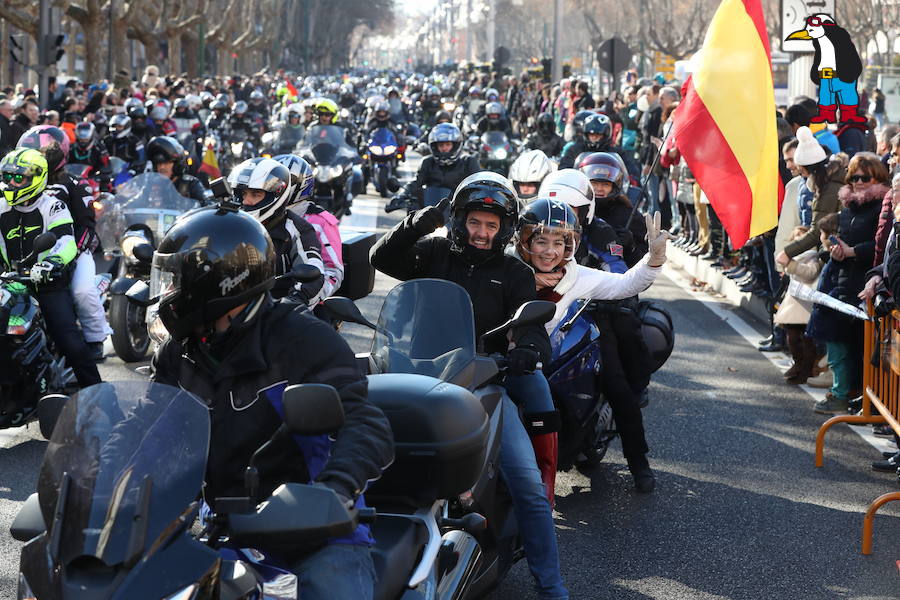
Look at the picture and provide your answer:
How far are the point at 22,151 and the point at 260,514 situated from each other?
19.0 feet

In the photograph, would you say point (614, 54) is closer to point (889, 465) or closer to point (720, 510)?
point (889, 465)

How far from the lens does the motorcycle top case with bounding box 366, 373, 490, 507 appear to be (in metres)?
4.09

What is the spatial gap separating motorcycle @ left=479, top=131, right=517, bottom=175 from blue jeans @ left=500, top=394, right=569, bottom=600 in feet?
55.5

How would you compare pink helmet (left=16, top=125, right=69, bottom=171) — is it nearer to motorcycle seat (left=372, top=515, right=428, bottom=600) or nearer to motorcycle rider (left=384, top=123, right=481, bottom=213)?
motorcycle rider (left=384, top=123, right=481, bottom=213)

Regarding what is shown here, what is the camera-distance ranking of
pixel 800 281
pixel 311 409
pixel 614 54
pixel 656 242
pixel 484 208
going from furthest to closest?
pixel 614 54 < pixel 800 281 < pixel 656 242 < pixel 484 208 < pixel 311 409

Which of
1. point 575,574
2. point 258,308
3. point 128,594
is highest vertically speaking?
point 258,308

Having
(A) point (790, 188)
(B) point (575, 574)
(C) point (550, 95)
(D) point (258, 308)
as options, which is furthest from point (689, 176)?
(C) point (550, 95)

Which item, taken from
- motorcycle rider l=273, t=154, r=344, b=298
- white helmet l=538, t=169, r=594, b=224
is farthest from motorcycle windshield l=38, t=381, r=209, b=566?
white helmet l=538, t=169, r=594, b=224

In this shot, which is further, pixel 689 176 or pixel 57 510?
pixel 689 176

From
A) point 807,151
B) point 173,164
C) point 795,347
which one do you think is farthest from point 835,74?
point 173,164

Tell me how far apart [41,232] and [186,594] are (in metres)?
5.97

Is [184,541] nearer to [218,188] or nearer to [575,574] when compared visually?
[575,574]

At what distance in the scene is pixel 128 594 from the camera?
2.67 meters

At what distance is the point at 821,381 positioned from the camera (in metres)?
9.78
